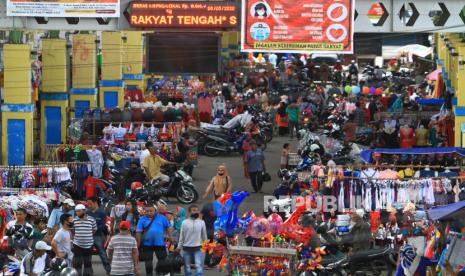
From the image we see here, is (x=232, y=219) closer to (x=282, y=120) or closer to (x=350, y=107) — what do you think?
(x=282, y=120)

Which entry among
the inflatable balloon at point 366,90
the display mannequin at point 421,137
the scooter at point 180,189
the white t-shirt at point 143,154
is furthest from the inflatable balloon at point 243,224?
the inflatable balloon at point 366,90

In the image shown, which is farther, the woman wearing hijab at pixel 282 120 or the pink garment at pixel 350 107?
the pink garment at pixel 350 107

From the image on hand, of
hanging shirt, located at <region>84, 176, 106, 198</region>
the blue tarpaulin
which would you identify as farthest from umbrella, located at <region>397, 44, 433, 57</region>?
hanging shirt, located at <region>84, 176, 106, 198</region>

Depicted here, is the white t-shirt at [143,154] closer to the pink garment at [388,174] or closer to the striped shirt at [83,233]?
the pink garment at [388,174]

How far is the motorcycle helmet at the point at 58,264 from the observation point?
1753cm

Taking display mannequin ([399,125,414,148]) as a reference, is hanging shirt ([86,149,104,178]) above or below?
below

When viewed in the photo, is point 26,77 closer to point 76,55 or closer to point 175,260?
point 76,55

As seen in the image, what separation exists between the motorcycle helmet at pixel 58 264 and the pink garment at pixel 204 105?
80.3 ft

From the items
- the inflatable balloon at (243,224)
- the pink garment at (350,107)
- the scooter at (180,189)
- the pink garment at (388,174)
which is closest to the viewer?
the inflatable balloon at (243,224)

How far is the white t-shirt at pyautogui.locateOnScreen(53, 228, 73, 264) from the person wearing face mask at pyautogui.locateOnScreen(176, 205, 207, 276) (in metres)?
1.60

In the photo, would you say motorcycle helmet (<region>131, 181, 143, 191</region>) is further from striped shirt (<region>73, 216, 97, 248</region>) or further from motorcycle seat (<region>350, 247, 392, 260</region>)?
motorcycle seat (<region>350, 247, 392, 260</region>)

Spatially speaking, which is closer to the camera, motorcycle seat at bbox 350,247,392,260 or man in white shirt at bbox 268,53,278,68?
motorcycle seat at bbox 350,247,392,260

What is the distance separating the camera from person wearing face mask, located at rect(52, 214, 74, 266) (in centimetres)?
1920

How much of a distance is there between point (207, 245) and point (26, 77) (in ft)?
45.9
